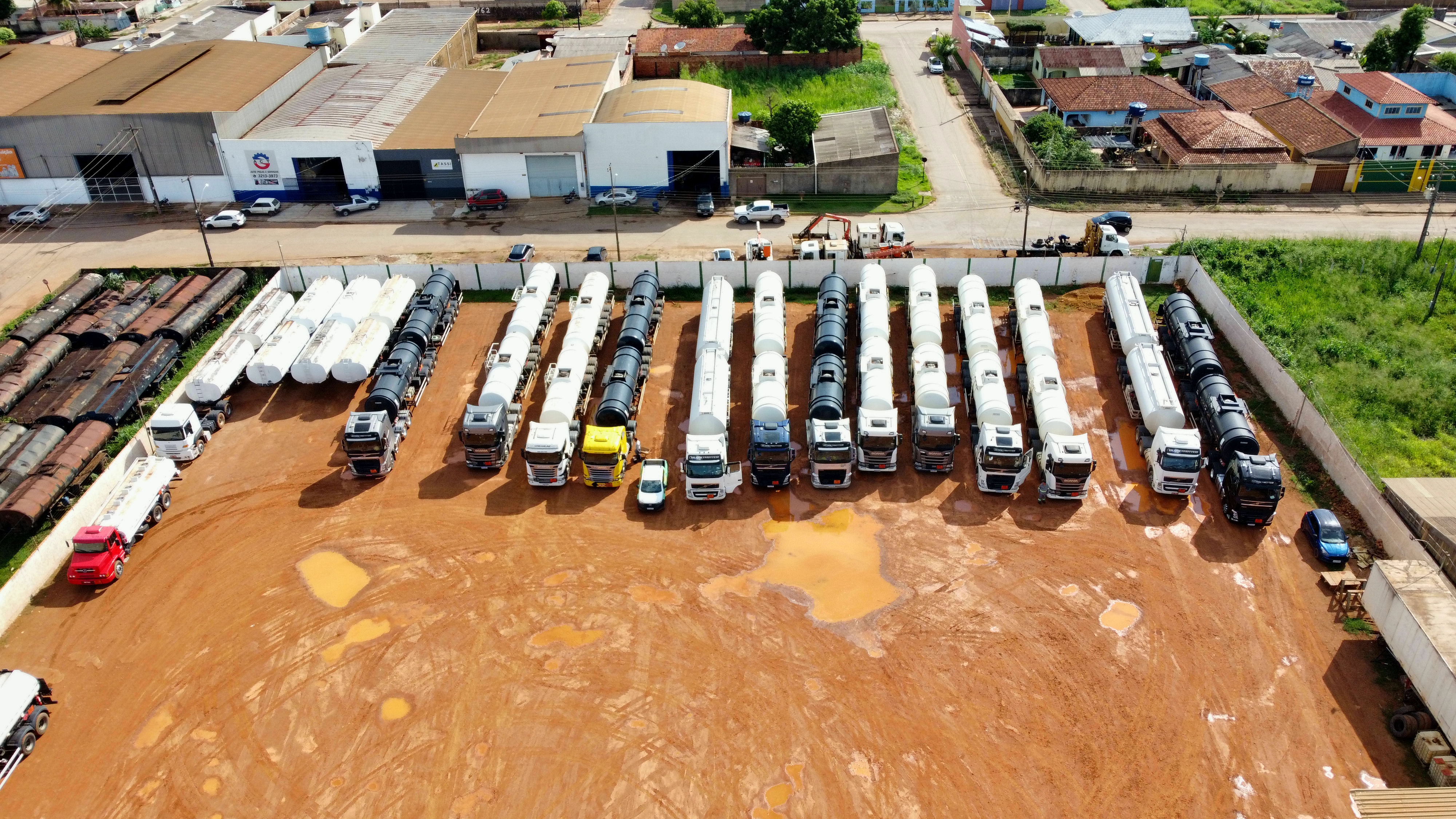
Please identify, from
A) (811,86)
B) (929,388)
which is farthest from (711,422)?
(811,86)

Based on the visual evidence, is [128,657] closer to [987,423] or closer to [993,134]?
[987,423]

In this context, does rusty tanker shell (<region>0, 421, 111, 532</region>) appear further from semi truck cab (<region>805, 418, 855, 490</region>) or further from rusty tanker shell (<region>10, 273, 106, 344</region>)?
semi truck cab (<region>805, 418, 855, 490</region>)

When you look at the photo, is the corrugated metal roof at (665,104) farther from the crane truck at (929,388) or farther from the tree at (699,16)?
the tree at (699,16)

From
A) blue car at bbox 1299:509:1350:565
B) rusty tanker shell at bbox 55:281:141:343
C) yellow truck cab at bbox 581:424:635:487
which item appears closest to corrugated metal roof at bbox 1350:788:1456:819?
blue car at bbox 1299:509:1350:565

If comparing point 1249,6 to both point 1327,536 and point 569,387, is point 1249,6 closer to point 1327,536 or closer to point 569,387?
point 1327,536

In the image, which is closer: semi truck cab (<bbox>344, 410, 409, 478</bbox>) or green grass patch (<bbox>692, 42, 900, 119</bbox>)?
semi truck cab (<bbox>344, 410, 409, 478</bbox>)
